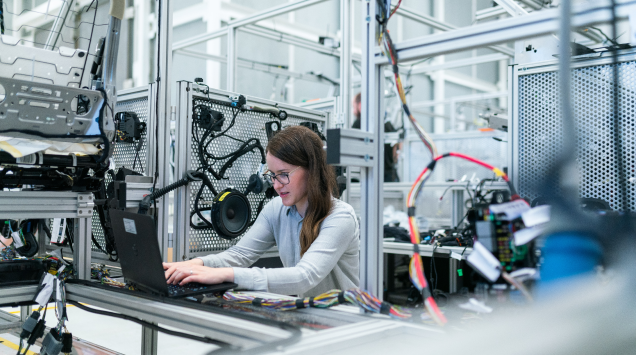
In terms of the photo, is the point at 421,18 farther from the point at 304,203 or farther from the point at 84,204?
the point at 84,204

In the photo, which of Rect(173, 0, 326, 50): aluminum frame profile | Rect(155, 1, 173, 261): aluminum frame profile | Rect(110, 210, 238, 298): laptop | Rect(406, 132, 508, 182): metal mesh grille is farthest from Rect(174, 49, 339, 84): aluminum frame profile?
Rect(110, 210, 238, 298): laptop

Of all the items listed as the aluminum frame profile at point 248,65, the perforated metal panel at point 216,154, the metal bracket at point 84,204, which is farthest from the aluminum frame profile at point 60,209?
the aluminum frame profile at point 248,65

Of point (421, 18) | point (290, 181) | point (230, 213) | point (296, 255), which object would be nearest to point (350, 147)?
point (290, 181)

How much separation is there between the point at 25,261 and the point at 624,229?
4.36 ft

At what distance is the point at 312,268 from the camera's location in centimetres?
126

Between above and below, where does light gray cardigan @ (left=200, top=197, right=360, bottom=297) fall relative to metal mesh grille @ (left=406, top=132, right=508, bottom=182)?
below

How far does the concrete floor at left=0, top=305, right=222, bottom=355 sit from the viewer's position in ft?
8.57

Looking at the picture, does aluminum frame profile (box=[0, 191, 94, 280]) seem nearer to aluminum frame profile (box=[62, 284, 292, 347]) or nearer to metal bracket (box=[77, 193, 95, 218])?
metal bracket (box=[77, 193, 95, 218])

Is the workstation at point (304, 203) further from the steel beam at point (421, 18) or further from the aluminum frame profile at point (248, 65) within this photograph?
the aluminum frame profile at point (248, 65)

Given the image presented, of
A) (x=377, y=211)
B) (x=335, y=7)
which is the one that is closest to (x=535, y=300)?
(x=377, y=211)

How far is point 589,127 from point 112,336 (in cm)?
258

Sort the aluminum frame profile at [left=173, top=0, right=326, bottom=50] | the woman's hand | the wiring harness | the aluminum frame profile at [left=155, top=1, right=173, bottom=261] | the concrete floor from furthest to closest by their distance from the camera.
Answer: the aluminum frame profile at [left=173, top=0, right=326, bottom=50], the concrete floor, the aluminum frame profile at [left=155, top=1, right=173, bottom=261], the woman's hand, the wiring harness

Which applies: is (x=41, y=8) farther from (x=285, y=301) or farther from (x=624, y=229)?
(x=624, y=229)

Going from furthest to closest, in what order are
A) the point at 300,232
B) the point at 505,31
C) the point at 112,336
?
the point at 112,336
the point at 300,232
the point at 505,31
